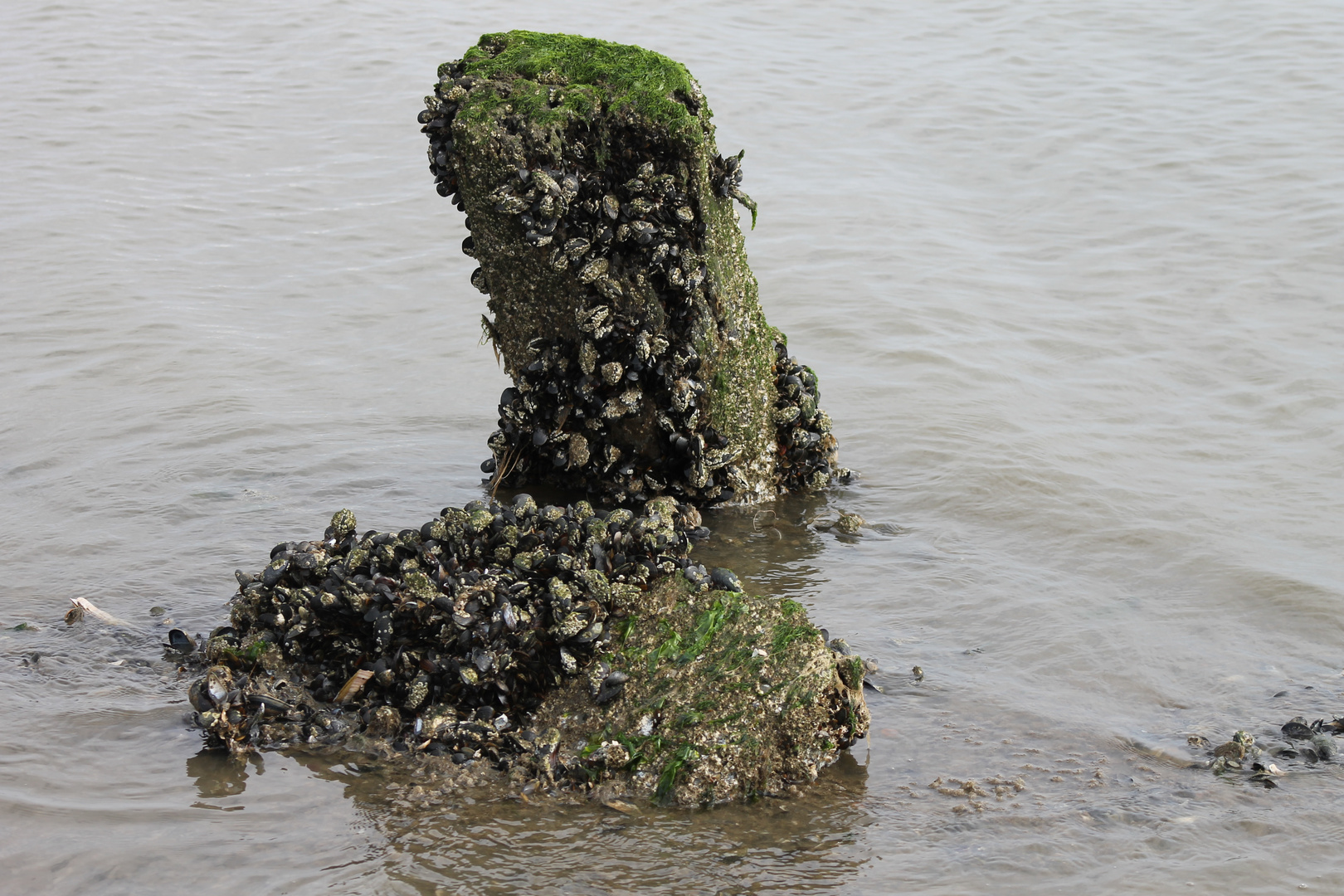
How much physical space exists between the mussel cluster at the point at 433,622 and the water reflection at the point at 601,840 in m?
0.28

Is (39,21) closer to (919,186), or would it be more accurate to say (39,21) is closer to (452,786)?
(919,186)

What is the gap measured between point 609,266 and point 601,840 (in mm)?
2823

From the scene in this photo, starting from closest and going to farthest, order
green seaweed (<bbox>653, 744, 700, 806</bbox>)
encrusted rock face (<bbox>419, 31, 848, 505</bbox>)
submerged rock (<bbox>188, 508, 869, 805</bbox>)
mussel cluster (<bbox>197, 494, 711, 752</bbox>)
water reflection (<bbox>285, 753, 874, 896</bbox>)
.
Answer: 1. water reflection (<bbox>285, 753, 874, 896</bbox>)
2. green seaweed (<bbox>653, 744, 700, 806</bbox>)
3. submerged rock (<bbox>188, 508, 869, 805</bbox>)
4. mussel cluster (<bbox>197, 494, 711, 752</bbox>)
5. encrusted rock face (<bbox>419, 31, 848, 505</bbox>)

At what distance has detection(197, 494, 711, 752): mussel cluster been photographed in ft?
13.3

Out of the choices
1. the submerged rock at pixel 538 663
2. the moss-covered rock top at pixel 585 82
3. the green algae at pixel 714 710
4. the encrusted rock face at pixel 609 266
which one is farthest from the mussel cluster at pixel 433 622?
the moss-covered rock top at pixel 585 82

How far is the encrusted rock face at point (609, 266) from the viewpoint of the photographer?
5.37m

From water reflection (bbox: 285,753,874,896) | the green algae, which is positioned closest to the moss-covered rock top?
the green algae

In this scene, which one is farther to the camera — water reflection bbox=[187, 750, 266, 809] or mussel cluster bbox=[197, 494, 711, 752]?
mussel cluster bbox=[197, 494, 711, 752]

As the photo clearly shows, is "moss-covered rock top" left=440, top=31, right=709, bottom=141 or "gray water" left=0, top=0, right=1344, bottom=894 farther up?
"moss-covered rock top" left=440, top=31, right=709, bottom=141

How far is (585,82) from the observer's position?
5.54m

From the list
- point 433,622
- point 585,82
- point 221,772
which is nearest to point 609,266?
point 585,82

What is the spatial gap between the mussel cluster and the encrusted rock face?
1234mm

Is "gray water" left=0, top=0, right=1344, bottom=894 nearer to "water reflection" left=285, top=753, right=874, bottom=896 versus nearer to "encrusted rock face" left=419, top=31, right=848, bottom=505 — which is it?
"water reflection" left=285, top=753, right=874, bottom=896

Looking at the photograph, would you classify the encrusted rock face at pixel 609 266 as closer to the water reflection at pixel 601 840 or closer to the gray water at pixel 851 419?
the gray water at pixel 851 419
